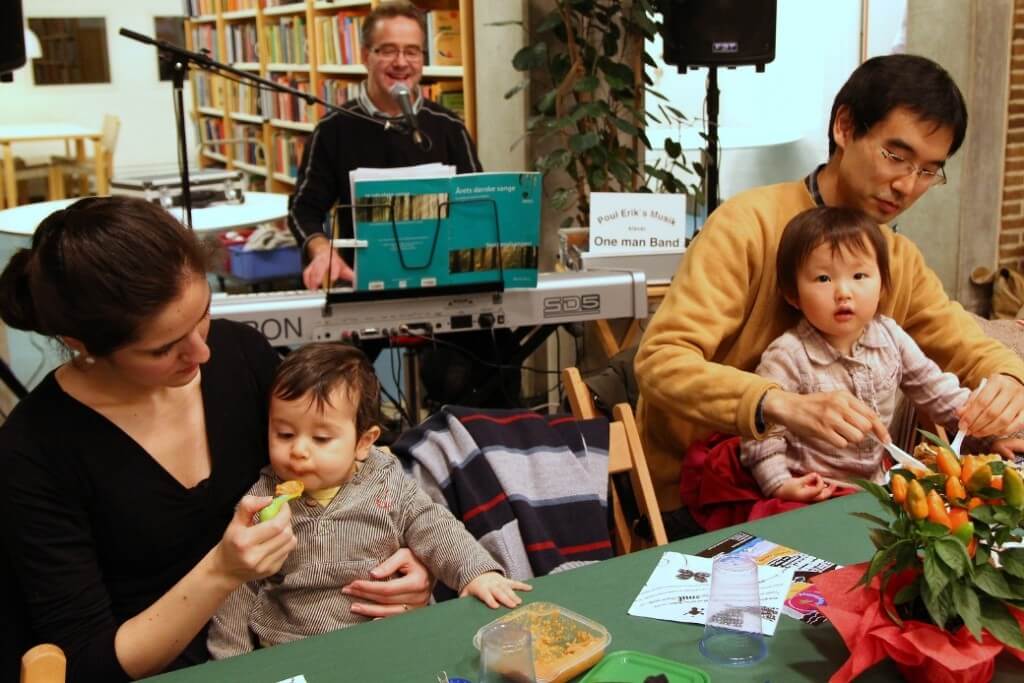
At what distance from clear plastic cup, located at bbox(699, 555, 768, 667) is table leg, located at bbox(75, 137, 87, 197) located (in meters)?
7.26

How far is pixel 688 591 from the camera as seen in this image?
4.86 feet

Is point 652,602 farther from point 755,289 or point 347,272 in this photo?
point 347,272

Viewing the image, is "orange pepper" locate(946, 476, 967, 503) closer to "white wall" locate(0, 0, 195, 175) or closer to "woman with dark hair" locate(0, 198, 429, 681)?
"woman with dark hair" locate(0, 198, 429, 681)

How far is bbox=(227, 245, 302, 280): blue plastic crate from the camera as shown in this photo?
5.05 m

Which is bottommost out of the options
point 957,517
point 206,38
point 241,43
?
point 957,517

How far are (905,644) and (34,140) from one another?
24.4ft

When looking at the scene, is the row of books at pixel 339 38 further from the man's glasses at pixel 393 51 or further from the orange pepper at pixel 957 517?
the orange pepper at pixel 957 517

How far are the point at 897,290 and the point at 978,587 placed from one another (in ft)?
3.93

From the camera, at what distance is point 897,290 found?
2.29 m

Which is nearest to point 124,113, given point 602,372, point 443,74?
point 443,74

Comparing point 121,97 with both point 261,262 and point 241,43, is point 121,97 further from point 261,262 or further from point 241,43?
point 261,262

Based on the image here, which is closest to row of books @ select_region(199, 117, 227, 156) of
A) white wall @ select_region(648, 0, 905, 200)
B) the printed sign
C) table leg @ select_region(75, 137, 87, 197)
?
table leg @ select_region(75, 137, 87, 197)

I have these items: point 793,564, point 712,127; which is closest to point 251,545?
point 793,564

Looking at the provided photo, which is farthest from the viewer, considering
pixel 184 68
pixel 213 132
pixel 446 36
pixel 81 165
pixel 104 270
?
pixel 213 132
